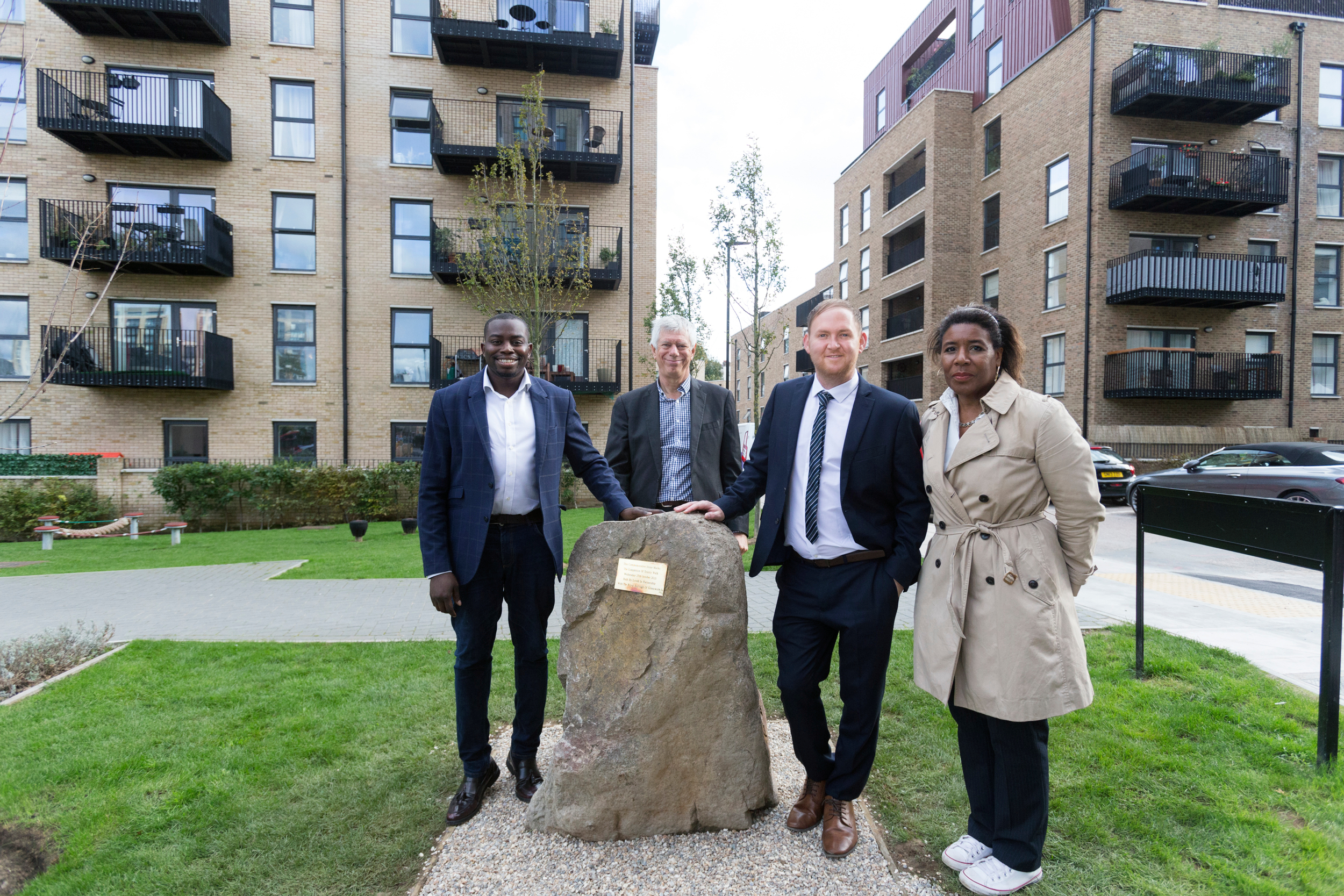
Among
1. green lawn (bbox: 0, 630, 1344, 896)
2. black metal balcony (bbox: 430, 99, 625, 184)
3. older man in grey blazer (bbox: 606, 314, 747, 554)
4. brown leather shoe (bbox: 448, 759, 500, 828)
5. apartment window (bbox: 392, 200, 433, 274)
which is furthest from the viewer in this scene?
apartment window (bbox: 392, 200, 433, 274)

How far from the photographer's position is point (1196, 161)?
790 inches

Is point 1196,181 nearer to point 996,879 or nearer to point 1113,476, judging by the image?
point 1113,476

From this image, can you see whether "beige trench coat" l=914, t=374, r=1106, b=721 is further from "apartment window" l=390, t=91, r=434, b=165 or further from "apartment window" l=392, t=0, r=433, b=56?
"apartment window" l=392, t=0, r=433, b=56

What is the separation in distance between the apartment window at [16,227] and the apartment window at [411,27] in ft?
32.4

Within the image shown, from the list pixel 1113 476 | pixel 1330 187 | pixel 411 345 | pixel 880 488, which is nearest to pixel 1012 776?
pixel 880 488

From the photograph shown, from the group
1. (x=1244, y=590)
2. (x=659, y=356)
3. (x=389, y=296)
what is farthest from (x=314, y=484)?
(x=1244, y=590)

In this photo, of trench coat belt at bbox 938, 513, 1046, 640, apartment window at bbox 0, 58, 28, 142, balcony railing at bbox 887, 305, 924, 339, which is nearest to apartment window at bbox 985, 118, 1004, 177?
balcony railing at bbox 887, 305, 924, 339

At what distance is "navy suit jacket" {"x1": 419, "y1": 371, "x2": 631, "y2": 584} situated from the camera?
3.14m

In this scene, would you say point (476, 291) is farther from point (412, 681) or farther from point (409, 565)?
point (412, 681)

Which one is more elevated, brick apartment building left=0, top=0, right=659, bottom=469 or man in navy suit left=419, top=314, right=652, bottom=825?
brick apartment building left=0, top=0, right=659, bottom=469

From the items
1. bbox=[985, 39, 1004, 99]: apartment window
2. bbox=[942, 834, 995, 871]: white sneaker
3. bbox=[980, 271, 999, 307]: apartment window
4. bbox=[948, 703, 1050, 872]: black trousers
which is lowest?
bbox=[942, 834, 995, 871]: white sneaker

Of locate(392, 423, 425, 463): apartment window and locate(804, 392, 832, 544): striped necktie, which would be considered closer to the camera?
locate(804, 392, 832, 544): striped necktie

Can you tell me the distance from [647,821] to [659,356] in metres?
2.41

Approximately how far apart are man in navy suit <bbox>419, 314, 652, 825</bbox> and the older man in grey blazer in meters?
0.72
